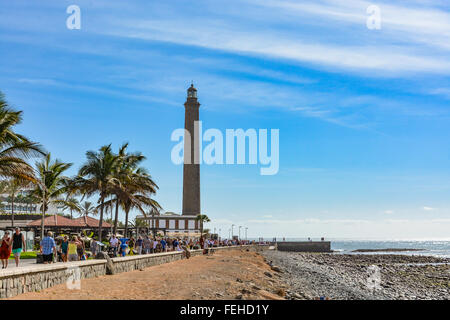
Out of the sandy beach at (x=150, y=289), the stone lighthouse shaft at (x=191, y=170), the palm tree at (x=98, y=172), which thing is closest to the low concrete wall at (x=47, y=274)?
the sandy beach at (x=150, y=289)

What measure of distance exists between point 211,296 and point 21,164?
1128cm

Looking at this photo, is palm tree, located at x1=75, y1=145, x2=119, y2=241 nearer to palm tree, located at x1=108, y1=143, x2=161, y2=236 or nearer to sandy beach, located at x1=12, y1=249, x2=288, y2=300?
palm tree, located at x1=108, y1=143, x2=161, y2=236

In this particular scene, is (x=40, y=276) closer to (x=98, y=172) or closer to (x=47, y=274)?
(x=47, y=274)

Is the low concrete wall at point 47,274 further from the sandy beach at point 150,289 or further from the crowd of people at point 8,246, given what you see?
the crowd of people at point 8,246

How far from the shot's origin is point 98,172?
115 feet

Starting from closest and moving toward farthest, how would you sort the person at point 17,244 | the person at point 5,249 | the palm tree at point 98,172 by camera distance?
the person at point 5,249
the person at point 17,244
the palm tree at point 98,172

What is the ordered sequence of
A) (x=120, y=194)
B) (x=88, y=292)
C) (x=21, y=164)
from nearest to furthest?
(x=88, y=292), (x=21, y=164), (x=120, y=194)

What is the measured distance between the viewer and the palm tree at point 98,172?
115ft

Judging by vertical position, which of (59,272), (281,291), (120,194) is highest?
(120,194)

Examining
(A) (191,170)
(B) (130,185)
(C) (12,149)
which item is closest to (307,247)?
(A) (191,170)
